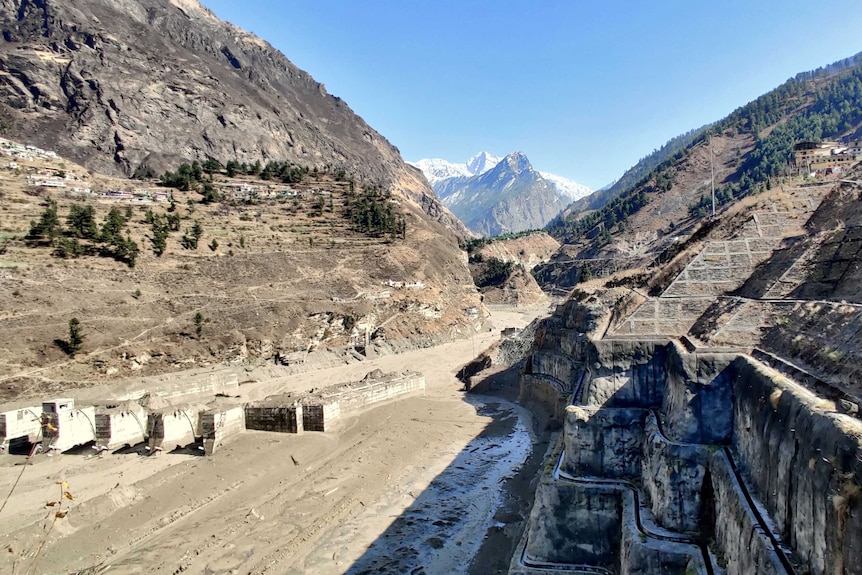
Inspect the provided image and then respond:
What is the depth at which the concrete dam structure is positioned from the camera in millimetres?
4695

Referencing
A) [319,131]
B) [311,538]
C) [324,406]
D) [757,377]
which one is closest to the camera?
[757,377]

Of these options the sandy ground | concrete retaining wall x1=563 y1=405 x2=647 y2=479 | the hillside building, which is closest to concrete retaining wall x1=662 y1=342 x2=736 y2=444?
concrete retaining wall x1=563 y1=405 x2=647 y2=479

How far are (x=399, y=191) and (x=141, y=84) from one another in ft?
202

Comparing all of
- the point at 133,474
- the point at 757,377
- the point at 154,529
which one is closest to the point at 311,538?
the point at 154,529

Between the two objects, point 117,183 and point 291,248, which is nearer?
point 291,248

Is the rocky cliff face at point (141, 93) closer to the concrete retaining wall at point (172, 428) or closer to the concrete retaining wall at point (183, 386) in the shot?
the concrete retaining wall at point (183, 386)

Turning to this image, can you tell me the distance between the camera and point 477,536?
1369 cm

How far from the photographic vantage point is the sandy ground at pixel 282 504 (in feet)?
41.0

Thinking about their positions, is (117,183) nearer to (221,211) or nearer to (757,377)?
(221,211)

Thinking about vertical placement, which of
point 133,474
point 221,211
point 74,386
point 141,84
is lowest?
point 133,474

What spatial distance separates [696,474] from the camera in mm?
7922

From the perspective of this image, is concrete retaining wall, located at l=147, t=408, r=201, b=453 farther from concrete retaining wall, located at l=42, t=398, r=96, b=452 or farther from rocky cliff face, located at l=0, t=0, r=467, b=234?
rocky cliff face, located at l=0, t=0, r=467, b=234

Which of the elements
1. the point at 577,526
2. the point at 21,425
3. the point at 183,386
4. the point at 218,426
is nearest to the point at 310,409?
the point at 218,426

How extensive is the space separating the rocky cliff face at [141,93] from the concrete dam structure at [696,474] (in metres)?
85.2
